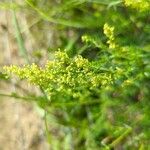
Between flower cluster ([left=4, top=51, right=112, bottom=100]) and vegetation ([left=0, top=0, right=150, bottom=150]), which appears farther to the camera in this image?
vegetation ([left=0, top=0, right=150, bottom=150])

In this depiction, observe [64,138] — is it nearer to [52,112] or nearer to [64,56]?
[52,112]

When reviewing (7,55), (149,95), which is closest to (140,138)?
(149,95)

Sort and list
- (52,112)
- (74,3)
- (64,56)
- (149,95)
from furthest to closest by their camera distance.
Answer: (52,112) < (149,95) < (74,3) < (64,56)

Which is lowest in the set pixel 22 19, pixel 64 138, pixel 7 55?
pixel 64 138

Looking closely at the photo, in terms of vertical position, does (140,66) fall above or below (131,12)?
below

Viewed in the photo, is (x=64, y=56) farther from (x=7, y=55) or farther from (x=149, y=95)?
(x=7, y=55)

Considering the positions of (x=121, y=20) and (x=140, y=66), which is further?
(x=121, y=20)

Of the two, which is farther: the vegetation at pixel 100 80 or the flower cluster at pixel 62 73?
the vegetation at pixel 100 80

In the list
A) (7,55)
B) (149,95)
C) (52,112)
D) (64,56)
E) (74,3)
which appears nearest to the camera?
(64,56)
